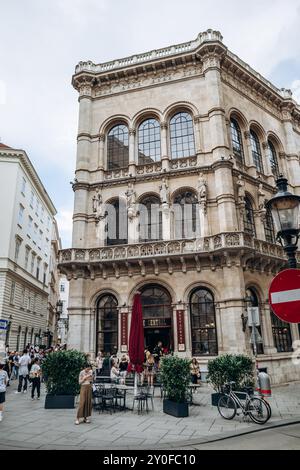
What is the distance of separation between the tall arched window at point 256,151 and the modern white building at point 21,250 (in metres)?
21.7

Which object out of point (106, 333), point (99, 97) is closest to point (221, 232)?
point (106, 333)

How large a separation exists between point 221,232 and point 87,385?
11.6 meters

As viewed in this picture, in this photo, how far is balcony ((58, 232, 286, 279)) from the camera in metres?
18.6

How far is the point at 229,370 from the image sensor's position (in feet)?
39.2

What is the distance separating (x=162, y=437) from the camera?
820 cm

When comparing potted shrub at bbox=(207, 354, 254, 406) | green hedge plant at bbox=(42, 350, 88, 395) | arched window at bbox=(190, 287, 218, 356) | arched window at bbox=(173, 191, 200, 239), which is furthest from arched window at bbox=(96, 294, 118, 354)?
potted shrub at bbox=(207, 354, 254, 406)

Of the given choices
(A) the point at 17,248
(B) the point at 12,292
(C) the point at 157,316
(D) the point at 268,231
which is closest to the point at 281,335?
(D) the point at 268,231

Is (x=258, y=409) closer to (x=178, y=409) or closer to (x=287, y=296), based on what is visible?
(x=178, y=409)

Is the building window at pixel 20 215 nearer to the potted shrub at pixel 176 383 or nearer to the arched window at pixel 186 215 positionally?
the arched window at pixel 186 215

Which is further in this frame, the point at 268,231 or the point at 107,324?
the point at 268,231

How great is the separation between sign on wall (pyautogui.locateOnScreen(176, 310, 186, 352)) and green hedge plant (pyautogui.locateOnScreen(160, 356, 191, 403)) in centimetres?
730

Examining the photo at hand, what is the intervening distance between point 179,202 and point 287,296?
1684cm

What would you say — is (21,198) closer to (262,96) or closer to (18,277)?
(18,277)
